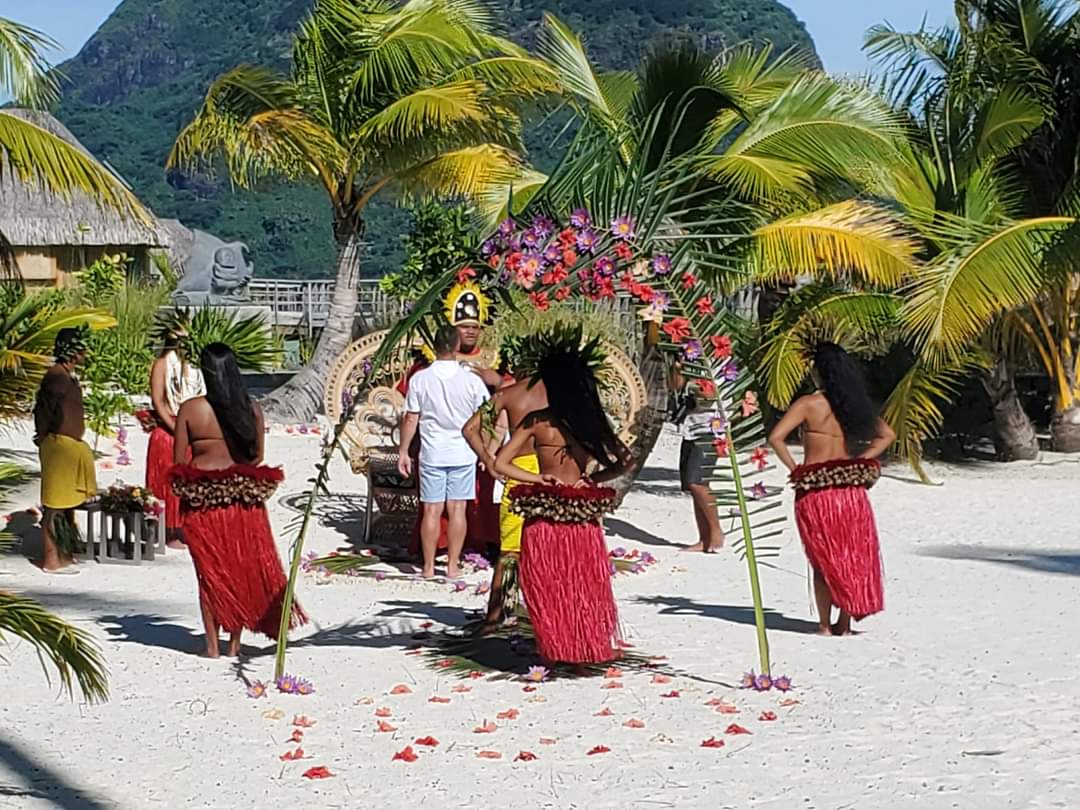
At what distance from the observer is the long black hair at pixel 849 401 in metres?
8.10

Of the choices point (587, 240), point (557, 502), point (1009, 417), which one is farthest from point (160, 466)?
point (1009, 417)

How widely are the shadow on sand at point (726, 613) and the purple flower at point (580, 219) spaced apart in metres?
2.74

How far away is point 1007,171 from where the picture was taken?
1761cm

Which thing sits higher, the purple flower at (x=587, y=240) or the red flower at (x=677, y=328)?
the purple flower at (x=587, y=240)

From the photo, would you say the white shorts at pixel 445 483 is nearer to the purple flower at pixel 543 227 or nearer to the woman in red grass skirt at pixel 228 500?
the woman in red grass skirt at pixel 228 500

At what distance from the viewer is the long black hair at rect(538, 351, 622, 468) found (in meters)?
7.29

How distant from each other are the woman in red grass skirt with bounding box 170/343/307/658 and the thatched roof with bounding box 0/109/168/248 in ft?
66.2

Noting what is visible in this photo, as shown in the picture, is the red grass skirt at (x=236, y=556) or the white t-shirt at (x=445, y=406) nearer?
the red grass skirt at (x=236, y=556)

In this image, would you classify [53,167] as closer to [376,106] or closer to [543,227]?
[543,227]

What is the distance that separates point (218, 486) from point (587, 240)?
202 centimetres

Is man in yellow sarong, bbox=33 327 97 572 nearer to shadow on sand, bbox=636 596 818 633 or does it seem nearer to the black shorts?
shadow on sand, bbox=636 596 818 633

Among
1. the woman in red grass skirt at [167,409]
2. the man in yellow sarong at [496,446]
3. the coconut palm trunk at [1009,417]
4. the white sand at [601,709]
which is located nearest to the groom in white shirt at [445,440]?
the man in yellow sarong at [496,446]

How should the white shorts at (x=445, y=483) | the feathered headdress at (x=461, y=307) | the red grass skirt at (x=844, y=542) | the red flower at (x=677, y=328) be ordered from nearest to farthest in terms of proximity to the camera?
the red flower at (x=677, y=328) < the red grass skirt at (x=844, y=542) < the feathered headdress at (x=461, y=307) < the white shorts at (x=445, y=483)

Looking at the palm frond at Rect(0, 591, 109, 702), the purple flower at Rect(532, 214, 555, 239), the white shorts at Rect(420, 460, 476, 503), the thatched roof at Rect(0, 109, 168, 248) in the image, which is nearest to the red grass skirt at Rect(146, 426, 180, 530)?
the white shorts at Rect(420, 460, 476, 503)
